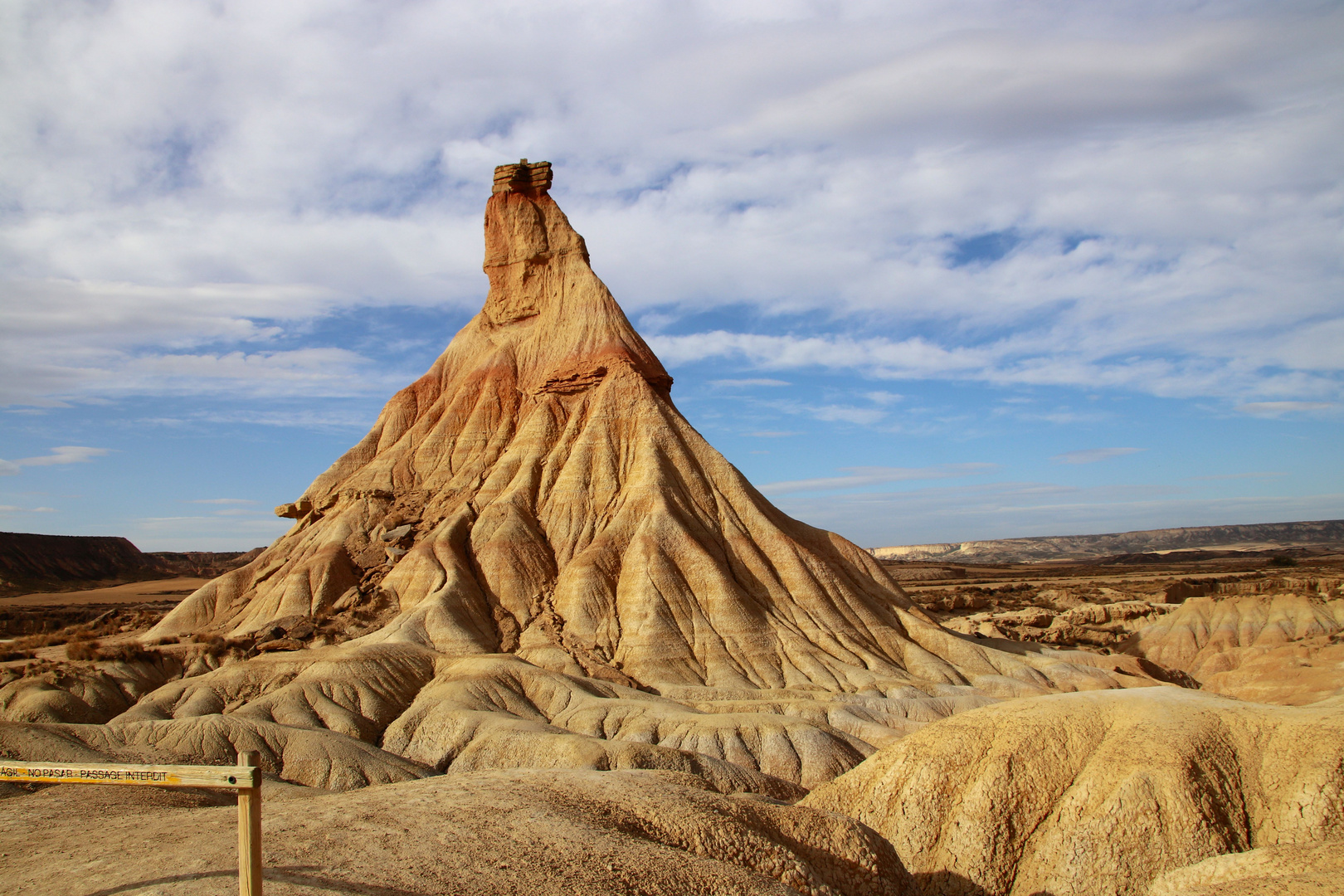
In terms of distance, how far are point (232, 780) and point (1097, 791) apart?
15.0 metres

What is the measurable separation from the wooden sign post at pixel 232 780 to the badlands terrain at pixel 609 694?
5.28 ft

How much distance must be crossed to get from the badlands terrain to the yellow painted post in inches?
64.3

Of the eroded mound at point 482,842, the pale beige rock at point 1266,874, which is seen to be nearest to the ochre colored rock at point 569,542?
the eroded mound at point 482,842

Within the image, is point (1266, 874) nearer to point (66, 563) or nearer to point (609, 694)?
point (609, 694)

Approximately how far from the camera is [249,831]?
9.42 meters

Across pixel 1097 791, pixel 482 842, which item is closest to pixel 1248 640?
pixel 1097 791

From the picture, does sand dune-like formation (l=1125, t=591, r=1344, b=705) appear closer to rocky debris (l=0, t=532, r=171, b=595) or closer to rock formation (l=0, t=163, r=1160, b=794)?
rock formation (l=0, t=163, r=1160, b=794)

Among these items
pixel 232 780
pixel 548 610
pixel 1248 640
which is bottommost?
pixel 1248 640

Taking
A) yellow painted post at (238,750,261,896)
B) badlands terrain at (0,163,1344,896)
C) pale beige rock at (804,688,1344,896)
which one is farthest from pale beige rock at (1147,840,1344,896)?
yellow painted post at (238,750,261,896)

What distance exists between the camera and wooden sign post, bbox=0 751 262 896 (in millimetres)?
9258

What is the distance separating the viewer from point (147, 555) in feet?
538

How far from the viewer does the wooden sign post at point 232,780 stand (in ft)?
30.4

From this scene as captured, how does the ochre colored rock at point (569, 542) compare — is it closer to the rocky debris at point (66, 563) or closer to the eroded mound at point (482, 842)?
the eroded mound at point (482, 842)

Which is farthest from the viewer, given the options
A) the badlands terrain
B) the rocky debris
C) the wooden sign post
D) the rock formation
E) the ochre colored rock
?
the rocky debris
